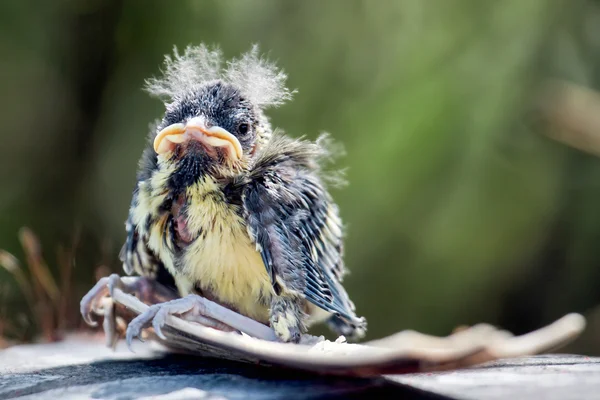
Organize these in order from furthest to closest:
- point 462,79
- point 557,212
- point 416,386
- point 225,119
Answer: point 557,212
point 462,79
point 225,119
point 416,386

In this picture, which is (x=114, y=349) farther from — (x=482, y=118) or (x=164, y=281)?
(x=482, y=118)

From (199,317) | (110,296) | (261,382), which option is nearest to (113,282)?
(110,296)

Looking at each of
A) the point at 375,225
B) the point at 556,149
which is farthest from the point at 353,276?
the point at 556,149

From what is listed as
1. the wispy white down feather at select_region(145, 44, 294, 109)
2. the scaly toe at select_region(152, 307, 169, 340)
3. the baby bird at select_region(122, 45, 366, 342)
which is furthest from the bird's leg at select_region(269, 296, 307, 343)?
the wispy white down feather at select_region(145, 44, 294, 109)

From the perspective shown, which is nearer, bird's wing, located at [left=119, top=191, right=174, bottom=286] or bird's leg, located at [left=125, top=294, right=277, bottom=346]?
bird's leg, located at [left=125, top=294, right=277, bottom=346]

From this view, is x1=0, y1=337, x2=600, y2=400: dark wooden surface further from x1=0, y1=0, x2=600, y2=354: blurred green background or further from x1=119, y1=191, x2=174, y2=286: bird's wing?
x1=0, y1=0, x2=600, y2=354: blurred green background

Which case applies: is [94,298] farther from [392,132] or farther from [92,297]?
[392,132]
